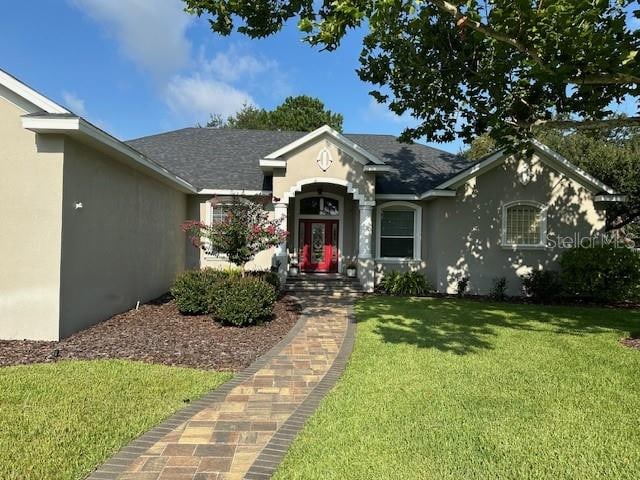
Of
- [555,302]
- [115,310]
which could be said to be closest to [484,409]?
Result: [115,310]

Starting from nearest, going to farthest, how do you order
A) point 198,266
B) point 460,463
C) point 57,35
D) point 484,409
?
point 460,463
point 484,409
point 57,35
point 198,266

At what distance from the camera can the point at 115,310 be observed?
33.0 ft

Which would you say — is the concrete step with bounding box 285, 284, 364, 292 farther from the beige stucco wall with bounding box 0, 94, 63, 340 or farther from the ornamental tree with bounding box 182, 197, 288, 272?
the beige stucco wall with bounding box 0, 94, 63, 340

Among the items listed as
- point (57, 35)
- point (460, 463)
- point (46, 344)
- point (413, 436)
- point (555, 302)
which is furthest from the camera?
point (555, 302)

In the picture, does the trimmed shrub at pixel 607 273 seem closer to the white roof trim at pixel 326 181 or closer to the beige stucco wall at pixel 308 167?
the white roof trim at pixel 326 181

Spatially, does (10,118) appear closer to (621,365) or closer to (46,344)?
(46,344)

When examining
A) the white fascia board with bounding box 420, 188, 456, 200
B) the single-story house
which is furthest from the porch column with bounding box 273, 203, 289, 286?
the white fascia board with bounding box 420, 188, 456, 200

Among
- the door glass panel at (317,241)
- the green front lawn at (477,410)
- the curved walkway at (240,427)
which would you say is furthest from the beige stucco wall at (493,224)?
the curved walkway at (240,427)

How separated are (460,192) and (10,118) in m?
12.9

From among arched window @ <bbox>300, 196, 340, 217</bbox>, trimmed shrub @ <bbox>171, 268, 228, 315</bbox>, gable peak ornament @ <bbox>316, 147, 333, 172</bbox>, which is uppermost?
gable peak ornament @ <bbox>316, 147, 333, 172</bbox>

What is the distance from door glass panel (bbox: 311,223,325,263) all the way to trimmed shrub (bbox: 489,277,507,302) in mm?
6482

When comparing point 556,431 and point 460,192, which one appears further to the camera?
point 460,192

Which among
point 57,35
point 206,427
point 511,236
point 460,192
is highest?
point 57,35

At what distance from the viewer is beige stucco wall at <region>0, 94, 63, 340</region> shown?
7.67 metres
